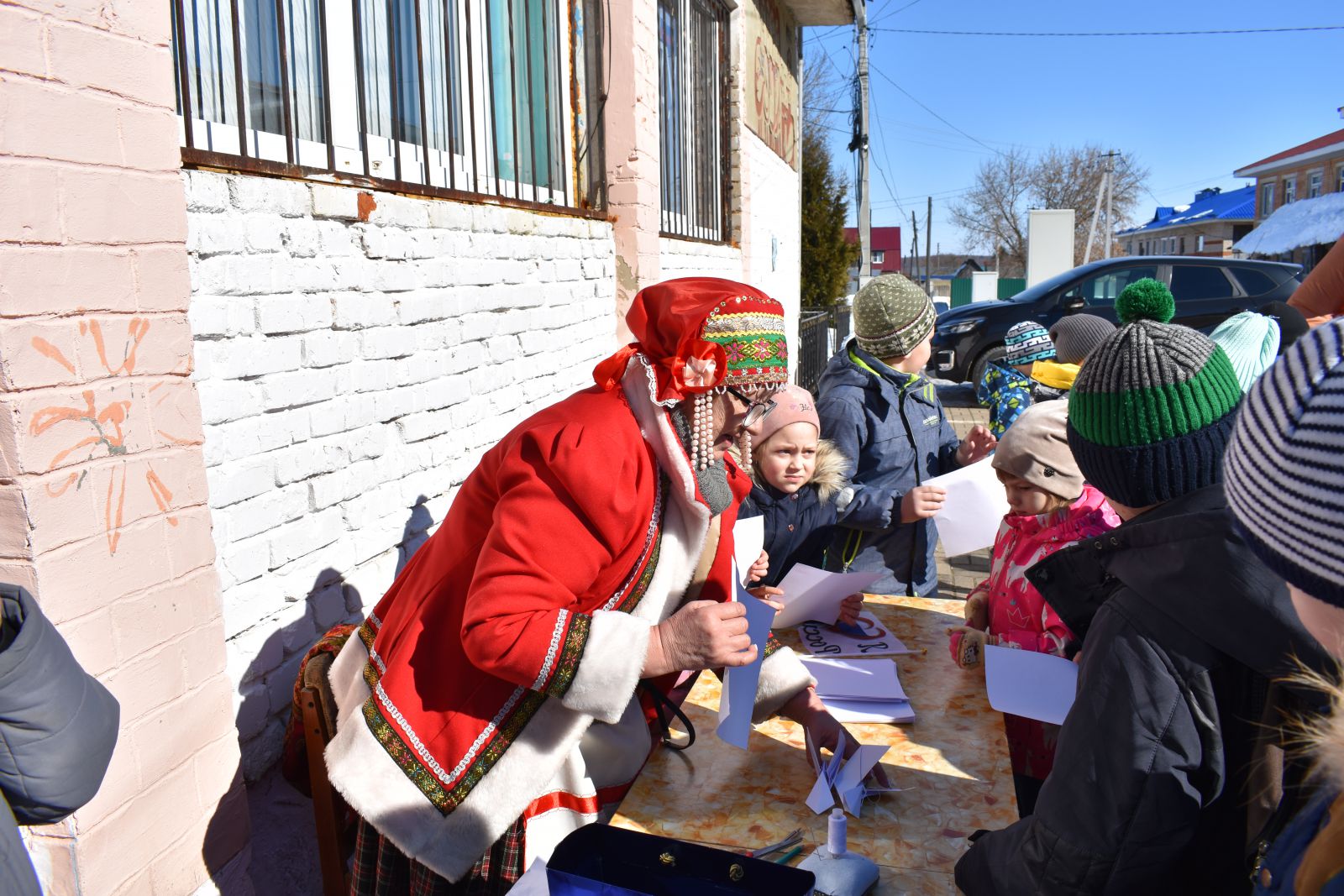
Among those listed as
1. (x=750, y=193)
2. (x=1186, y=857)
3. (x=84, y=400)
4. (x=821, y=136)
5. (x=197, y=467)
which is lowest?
(x=1186, y=857)

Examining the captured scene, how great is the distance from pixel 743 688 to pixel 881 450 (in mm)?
1826

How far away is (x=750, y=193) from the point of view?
24.7ft

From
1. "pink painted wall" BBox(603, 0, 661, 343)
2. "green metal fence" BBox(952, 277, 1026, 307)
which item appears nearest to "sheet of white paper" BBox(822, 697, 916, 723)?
"pink painted wall" BBox(603, 0, 661, 343)

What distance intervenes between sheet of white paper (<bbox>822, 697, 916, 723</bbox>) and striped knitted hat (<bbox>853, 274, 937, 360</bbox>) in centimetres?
174

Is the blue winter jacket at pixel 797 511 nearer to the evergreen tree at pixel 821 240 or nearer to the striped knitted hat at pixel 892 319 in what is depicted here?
the striped knitted hat at pixel 892 319

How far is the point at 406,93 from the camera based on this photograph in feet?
9.85

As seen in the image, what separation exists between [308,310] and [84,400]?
31.4 inches

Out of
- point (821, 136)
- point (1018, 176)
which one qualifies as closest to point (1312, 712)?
point (821, 136)

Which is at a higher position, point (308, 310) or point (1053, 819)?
point (308, 310)

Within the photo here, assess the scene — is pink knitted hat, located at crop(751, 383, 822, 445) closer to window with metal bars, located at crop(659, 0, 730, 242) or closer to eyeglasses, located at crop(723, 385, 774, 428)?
eyeglasses, located at crop(723, 385, 774, 428)

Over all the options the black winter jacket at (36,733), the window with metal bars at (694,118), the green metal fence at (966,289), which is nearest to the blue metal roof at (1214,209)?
the green metal fence at (966,289)

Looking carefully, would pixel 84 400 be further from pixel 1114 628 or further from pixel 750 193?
pixel 750 193

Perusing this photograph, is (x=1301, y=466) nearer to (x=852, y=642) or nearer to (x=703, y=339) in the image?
(x=703, y=339)

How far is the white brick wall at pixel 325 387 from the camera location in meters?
2.09
